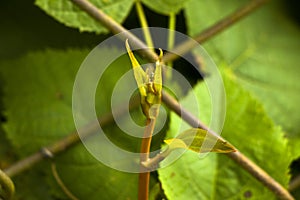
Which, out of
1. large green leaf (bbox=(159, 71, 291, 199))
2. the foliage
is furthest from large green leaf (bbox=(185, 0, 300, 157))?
large green leaf (bbox=(159, 71, 291, 199))

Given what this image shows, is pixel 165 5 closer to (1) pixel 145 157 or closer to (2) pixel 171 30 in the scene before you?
(2) pixel 171 30

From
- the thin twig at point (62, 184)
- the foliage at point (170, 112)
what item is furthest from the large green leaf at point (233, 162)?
the thin twig at point (62, 184)

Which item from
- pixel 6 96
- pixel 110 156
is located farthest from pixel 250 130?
pixel 6 96

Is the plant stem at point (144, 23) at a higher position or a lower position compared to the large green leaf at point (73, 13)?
lower

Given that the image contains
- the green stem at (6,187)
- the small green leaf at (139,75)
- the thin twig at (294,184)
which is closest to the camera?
the small green leaf at (139,75)

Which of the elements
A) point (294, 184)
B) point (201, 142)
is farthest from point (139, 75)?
point (294, 184)

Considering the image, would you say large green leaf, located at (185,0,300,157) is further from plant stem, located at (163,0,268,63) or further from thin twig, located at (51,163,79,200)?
thin twig, located at (51,163,79,200)

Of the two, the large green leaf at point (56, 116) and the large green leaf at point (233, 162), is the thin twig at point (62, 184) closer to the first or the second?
the large green leaf at point (56, 116)
